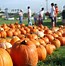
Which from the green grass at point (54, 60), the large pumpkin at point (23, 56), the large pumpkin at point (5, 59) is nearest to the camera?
the large pumpkin at point (5, 59)

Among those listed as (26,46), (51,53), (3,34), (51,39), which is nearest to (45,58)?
(51,53)

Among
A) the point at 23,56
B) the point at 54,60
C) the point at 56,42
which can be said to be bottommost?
the point at 54,60

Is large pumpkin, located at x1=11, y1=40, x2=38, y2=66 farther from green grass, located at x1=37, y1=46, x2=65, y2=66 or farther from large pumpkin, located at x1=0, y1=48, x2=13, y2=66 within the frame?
green grass, located at x1=37, y1=46, x2=65, y2=66

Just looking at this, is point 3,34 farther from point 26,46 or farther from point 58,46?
point 26,46

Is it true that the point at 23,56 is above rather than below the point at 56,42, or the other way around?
above

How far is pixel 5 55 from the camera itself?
5.54 m

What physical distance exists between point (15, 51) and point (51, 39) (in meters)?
4.17

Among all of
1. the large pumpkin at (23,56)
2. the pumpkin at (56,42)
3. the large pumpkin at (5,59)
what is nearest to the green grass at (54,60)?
the large pumpkin at (23,56)

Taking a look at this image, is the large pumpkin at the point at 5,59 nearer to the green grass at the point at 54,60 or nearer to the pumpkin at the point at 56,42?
the green grass at the point at 54,60

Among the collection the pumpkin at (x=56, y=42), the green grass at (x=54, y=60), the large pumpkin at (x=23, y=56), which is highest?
the large pumpkin at (x=23, y=56)

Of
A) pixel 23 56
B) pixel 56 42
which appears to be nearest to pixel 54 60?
pixel 23 56

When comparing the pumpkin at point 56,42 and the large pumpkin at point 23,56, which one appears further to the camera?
the pumpkin at point 56,42

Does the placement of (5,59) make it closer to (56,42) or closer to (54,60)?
(54,60)

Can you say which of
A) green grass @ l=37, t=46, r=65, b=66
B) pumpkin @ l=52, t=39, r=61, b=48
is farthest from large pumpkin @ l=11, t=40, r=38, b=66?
pumpkin @ l=52, t=39, r=61, b=48
